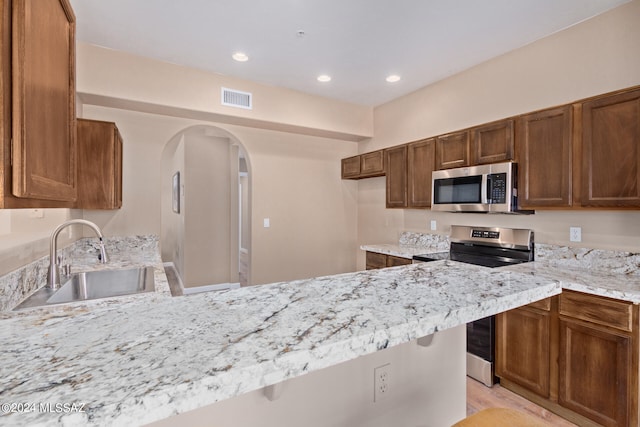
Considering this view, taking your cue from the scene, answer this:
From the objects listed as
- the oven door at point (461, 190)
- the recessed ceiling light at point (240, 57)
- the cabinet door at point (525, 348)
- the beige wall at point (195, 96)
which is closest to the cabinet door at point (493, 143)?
the oven door at point (461, 190)

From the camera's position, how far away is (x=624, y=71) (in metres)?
2.23

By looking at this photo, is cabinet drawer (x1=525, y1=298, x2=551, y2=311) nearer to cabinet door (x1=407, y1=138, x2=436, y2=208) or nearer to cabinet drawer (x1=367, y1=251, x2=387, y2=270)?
cabinet door (x1=407, y1=138, x2=436, y2=208)

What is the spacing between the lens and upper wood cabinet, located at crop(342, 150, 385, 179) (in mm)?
3975

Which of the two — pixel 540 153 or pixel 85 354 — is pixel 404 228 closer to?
pixel 540 153

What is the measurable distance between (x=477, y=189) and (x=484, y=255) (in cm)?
69

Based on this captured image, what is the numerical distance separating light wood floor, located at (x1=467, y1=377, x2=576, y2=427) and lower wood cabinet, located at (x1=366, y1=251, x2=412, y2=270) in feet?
4.00

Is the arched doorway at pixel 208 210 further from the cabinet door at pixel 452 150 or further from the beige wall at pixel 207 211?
the cabinet door at pixel 452 150

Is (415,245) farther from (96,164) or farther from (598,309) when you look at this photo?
(96,164)

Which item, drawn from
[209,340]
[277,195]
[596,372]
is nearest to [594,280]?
[596,372]

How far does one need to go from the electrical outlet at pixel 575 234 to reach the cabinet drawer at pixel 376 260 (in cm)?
165

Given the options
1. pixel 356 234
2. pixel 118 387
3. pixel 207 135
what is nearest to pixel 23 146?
pixel 118 387

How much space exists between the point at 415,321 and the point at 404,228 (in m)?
3.41

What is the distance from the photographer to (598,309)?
188 cm

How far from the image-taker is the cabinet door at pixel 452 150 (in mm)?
2996
